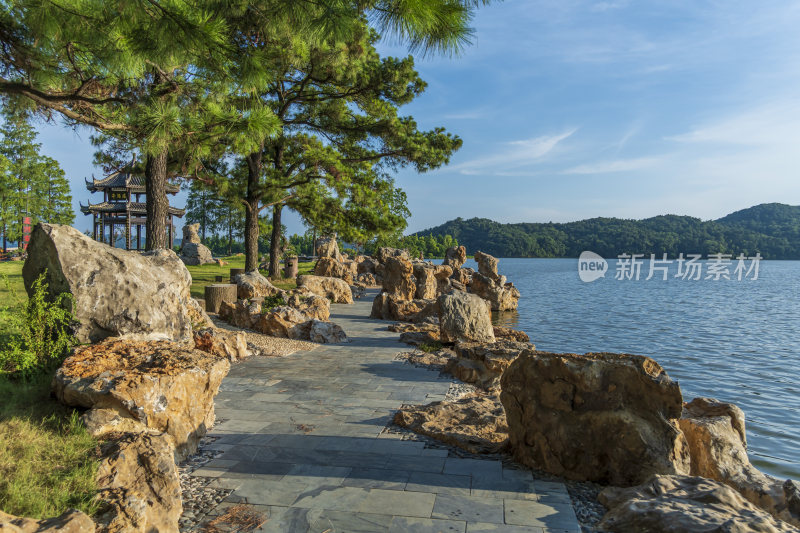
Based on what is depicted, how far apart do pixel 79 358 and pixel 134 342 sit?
730 millimetres

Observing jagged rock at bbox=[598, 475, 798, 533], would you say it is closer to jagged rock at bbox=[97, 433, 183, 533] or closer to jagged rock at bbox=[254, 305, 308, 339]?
jagged rock at bbox=[97, 433, 183, 533]

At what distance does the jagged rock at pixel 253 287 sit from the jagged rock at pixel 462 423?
8.89 meters

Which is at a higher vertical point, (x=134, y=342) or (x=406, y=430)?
(x=134, y=342)

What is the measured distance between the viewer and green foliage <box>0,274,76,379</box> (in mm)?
4633

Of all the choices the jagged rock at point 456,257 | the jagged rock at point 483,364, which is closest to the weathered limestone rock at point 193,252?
the jagged rock at point 456,257

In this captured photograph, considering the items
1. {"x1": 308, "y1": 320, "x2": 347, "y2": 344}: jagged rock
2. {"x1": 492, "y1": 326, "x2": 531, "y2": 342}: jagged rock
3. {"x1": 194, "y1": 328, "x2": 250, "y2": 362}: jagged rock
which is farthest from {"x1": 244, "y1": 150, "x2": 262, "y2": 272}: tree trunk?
{"x1": 492, "y1": 326, "x2": 531, "y2": 342}: jagged rock

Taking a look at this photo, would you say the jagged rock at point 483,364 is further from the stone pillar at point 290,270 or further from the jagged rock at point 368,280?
the jagged rock at point 368,280

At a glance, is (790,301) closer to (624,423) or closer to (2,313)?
(624,423)

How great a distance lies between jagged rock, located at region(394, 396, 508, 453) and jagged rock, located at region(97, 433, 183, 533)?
248 cm

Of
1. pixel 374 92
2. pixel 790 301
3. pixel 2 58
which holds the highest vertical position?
pixel 374 92

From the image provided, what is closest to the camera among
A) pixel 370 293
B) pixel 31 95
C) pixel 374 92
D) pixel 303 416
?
pixel 303 416

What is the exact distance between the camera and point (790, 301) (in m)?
34.1

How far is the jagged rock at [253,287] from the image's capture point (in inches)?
537

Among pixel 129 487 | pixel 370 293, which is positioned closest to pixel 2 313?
pixel 129 487
